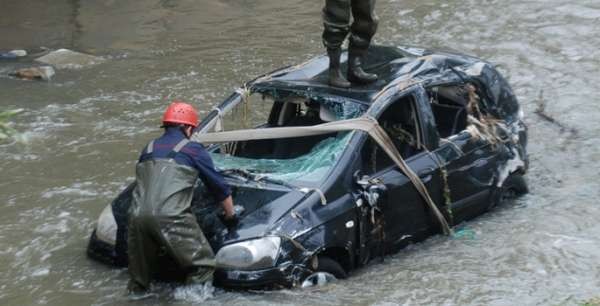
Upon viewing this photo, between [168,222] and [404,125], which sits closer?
[168,222]

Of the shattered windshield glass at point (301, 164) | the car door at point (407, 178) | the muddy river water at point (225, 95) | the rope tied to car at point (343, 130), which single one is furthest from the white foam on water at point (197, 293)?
the car door at point (407, 178)

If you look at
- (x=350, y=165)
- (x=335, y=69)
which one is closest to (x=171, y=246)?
(x=350, y=165)

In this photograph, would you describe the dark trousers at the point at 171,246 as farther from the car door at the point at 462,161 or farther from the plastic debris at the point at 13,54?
the plastic debris at the point at 13,54

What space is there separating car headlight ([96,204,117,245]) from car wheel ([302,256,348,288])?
1.58 meters

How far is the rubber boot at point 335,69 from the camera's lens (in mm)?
6992

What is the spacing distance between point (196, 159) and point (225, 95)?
6.64m

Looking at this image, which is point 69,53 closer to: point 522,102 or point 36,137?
point 36,137

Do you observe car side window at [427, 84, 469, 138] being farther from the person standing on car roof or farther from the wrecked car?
the person standing on car roof

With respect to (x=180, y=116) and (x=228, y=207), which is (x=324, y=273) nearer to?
(x=228, y=207)

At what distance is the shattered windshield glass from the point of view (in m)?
6.26

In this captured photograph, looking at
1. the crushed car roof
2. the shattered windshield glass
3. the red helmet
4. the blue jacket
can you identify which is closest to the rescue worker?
the crushed car roof

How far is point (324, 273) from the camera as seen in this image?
602 centimetres

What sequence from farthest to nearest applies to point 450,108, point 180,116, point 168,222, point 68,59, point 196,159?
1. point 68,59
2. point 450,108
3. point 180,116
4. point 196,159
5. point 168,222

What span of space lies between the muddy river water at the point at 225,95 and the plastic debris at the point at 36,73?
24 cm
